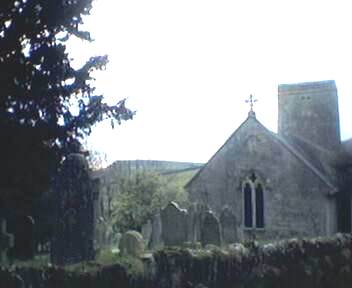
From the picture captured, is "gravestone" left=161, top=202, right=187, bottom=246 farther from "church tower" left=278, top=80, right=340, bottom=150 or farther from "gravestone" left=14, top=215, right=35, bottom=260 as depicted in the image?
"church tower" left=278, top=80, right=340, bottom=150

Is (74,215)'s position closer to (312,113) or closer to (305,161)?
(305,161)

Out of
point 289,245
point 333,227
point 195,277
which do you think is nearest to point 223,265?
point 195,277

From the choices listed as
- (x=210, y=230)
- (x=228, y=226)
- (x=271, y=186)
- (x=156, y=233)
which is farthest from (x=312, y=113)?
(x=210, y=230)

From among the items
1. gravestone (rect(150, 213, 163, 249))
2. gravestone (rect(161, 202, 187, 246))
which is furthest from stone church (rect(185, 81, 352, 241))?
gravestone (rect(161, 202, 187, 246))

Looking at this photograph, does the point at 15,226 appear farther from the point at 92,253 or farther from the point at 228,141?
the point at 228,141

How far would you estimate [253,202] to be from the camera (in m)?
37.4

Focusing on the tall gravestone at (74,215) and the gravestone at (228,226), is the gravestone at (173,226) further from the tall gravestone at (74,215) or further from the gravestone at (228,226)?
the tall gravestone at (74,215)

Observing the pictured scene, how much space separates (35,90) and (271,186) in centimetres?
2202

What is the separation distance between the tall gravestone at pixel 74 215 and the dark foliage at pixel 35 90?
630mm

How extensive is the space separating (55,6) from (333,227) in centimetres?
2279

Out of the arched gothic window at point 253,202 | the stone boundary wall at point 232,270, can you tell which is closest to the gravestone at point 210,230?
the stone boundary wall at point 232,270

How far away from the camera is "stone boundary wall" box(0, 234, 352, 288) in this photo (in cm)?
999

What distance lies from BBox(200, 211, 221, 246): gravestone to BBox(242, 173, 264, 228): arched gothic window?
14.4 m

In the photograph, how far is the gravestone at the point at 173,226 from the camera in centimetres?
2336
